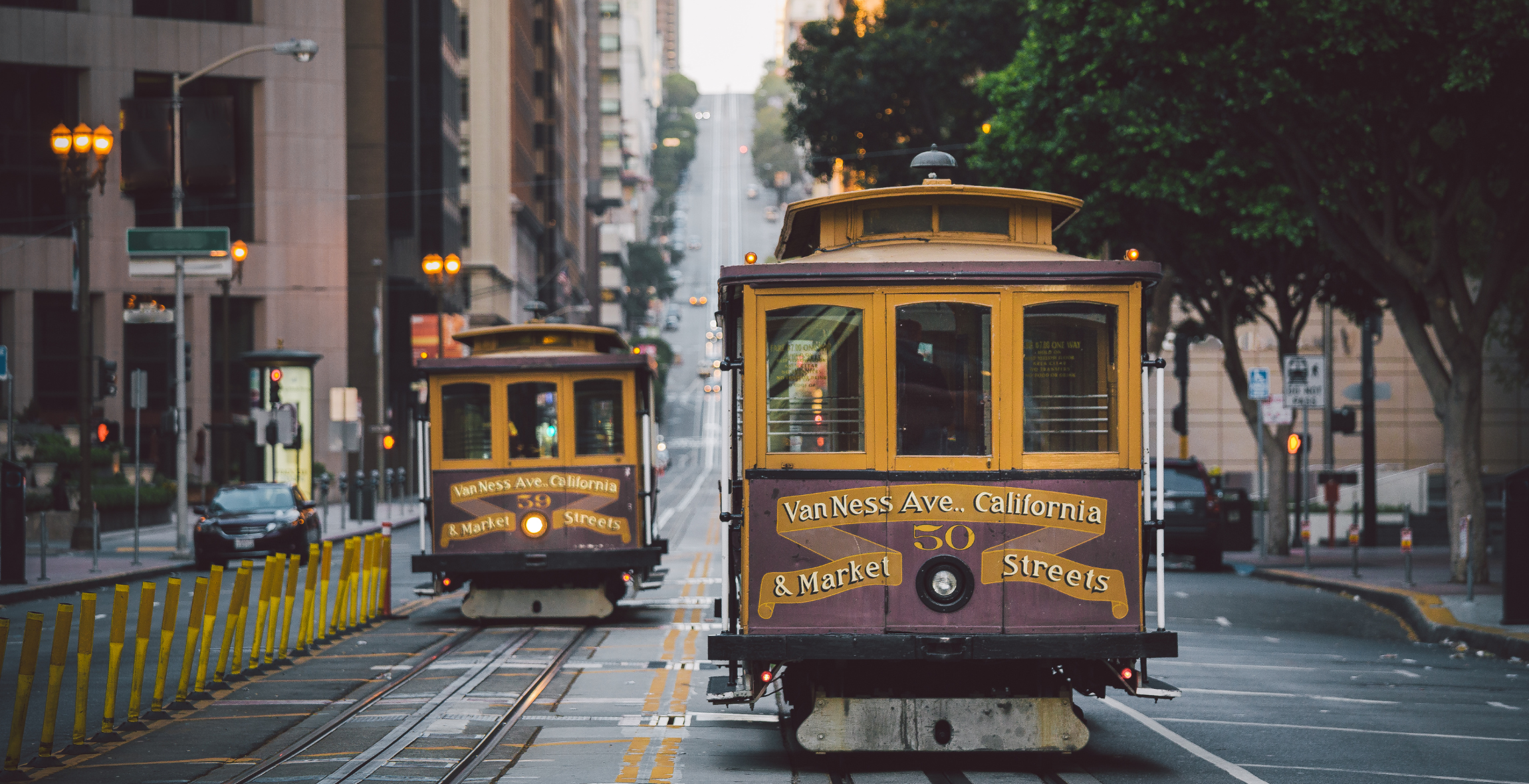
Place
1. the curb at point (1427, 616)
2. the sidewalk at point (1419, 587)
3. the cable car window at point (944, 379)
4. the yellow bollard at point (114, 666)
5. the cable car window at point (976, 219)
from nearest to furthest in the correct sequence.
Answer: the cable car window at point (944, 379)
the cable car window at point (976, 219)
the yellow bollard at point (114, 666)
the curb at point (1427, 616)
the sidewalk at point (1419, 587)

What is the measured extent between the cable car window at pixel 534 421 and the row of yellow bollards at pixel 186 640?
1.96m

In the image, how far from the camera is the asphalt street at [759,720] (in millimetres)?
10062

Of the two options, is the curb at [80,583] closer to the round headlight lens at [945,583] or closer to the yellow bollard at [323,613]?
the yellow bollard at [323,613]

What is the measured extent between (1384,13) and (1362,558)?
13787mm

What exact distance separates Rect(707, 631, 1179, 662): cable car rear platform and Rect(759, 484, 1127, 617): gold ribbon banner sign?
232mm

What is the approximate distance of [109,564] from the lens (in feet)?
96.5

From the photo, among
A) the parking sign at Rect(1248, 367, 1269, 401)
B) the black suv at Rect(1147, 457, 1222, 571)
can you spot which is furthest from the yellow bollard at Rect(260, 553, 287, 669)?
the parking sign at Rect(1248, 367, 1269, 401)

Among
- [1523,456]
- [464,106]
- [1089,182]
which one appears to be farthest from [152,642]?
[464,106]

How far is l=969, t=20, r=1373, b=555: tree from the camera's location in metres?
26.4

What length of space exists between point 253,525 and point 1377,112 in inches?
753

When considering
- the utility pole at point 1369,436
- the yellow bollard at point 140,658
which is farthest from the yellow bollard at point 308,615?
the utility pole at point 1369,436

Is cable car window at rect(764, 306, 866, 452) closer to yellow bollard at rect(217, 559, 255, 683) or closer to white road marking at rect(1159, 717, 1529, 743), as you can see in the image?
white road marking at rect(1159, 717, 1529, 743)

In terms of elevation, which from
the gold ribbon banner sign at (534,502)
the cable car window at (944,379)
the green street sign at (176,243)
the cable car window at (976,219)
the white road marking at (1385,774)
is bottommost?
the white road marking at (1385,774)

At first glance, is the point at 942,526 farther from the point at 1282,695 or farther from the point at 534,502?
the point at 534,502
